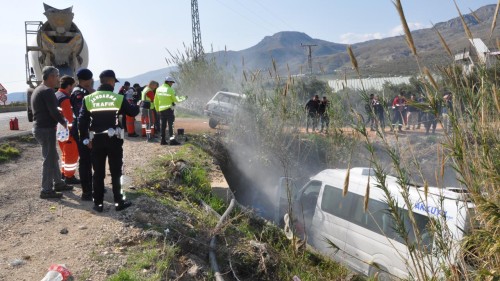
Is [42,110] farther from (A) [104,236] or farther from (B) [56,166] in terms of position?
(A) [104,236]

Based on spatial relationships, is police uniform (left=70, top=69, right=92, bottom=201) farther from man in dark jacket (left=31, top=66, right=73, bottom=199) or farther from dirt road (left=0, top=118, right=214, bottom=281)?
man in dark jacket (left=31, top=66, right=73, bottom=199)

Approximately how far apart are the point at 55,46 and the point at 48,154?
7.80 m

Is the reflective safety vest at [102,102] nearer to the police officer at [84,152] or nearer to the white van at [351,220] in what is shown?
the police officer at [84,152]

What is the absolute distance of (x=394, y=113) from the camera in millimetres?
16953

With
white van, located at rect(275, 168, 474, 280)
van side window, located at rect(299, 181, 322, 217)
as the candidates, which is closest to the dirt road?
white van, located at rect(275, 168, 474, 280)

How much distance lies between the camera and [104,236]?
16.5 ft

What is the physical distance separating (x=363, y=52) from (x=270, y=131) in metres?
125

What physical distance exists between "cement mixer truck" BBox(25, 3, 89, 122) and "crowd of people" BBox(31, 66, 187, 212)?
22.7 feet

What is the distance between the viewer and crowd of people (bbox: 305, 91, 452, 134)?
2.82 m

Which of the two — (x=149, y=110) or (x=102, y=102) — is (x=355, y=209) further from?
(x=149, y=110)

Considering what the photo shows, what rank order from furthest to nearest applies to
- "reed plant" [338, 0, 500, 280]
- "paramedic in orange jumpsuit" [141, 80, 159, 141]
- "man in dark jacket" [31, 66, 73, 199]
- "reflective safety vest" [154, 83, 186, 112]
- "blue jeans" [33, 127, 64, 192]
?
"paramedic in orange jumpsuit" [141, 80, 159, 141]
"reflective safety vest" [154, 83, 186, 112]
"blue jeans" [33, 127, 64, 192]
"man in dark jacket" [31, 66, 73, 199]
"reed plant" [338, 0, 500, 280]

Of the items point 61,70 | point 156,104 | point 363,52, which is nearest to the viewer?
point 156,104

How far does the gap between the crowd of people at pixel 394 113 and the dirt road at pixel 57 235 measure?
2.88 meters

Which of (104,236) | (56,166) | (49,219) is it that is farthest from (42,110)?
(104,236)
